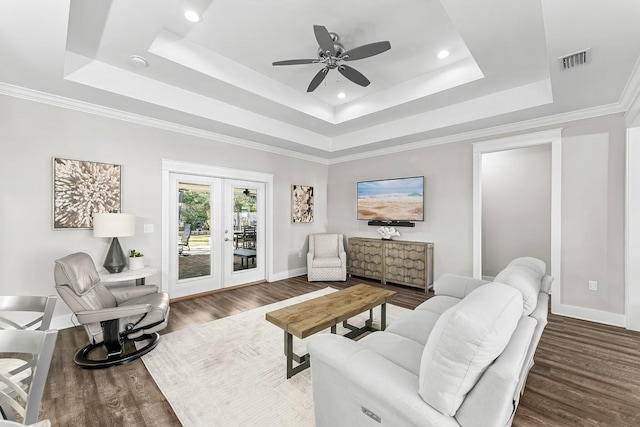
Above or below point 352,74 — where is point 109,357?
below

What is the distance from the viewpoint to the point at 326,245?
5855 millimetres

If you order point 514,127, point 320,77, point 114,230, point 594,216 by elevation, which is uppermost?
point 320,77

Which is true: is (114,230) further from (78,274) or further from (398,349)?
(398,349)

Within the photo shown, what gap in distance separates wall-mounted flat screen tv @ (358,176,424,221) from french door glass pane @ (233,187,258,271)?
2222 millimetres

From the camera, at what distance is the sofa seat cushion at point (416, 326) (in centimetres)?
208

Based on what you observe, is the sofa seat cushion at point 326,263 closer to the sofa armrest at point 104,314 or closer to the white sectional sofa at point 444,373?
the sofa armrest at point 104,314

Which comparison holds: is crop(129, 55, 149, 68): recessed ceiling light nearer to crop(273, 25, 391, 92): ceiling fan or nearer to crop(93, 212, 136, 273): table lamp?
crop(273, 25, 391, 92): ceiling fan

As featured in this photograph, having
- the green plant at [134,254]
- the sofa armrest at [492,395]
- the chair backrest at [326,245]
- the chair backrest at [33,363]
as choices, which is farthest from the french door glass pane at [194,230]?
the sofa armrest at [492,395]

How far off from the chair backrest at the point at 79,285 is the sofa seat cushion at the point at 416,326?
266cm

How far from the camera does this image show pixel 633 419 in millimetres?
1871

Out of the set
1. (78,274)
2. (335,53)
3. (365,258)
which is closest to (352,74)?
(335,53)

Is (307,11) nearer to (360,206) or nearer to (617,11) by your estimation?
(617,11)

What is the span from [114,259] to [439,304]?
3.66 m

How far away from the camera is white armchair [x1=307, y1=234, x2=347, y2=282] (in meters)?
5.45
